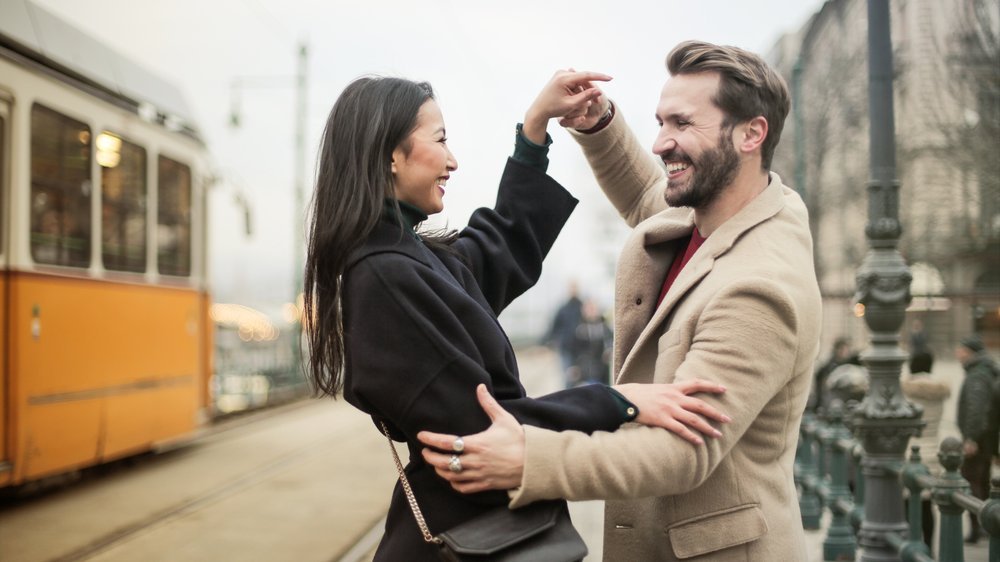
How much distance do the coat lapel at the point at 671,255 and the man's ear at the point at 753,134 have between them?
4.5 inches

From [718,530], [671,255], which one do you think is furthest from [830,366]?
[718,530]

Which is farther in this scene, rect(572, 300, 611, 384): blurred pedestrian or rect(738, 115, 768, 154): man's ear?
rect(572, 300, 611, 384): blurred pedestrian

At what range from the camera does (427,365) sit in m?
1.91

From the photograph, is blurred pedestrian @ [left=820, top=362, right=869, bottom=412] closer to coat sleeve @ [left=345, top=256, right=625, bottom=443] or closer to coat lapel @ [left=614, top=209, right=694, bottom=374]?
coat lapel @ [left=614, top=209, right=694, bottom=374]

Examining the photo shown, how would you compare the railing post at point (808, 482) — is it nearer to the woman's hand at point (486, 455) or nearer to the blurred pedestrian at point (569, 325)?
the woman's hand at point (486, 455)

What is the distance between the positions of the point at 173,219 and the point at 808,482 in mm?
7110

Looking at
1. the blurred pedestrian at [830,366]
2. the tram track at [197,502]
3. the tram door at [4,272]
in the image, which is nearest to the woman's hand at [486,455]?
the tram track at [197,502]

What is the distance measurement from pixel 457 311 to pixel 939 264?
2038cm

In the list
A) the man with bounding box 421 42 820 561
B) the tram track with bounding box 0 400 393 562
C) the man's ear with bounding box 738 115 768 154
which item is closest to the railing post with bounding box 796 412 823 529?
the tram track with bounding box 0 400 393 562

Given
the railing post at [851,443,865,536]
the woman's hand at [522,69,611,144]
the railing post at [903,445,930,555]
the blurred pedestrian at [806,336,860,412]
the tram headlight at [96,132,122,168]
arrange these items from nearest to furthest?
the woman's hand at [522,69,611,144] < the railing post at [903,445,930,555] < the railing post at [851,443,865,536] < the tram headlight at [96,132,122,168] < the blurred pedestrian at [806,336,860,412]

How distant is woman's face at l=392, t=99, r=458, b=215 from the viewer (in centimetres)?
219

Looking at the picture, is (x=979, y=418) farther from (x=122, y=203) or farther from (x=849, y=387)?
(x=122, y=203)

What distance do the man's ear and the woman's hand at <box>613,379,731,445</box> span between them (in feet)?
1.95

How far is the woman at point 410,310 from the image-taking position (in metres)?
1.92
